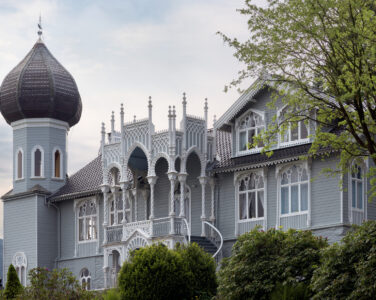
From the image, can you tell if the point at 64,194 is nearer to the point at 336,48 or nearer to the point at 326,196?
the point at 326,196

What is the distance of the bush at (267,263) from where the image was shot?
21969 millimetres

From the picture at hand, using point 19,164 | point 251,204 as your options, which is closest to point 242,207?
point 251,204

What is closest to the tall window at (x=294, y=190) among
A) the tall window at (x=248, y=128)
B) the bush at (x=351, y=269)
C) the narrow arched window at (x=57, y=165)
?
the tall window at (x=248, y=128)

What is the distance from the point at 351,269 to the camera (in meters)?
19.3

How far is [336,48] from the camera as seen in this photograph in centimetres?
2064

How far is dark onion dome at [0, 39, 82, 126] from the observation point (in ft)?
141

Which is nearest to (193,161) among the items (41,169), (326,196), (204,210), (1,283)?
(204,210)

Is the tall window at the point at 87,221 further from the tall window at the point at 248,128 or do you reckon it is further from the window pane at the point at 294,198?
the window pane at the point at 294,198

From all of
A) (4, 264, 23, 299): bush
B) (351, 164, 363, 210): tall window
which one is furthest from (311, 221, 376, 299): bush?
(4, 264, 23, 299): bush

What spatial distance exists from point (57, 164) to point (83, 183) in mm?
2591

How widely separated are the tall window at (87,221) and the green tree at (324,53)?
20.6 m

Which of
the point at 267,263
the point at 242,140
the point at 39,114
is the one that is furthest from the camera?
the point at 39,114

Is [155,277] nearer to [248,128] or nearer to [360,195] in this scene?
[360,195]

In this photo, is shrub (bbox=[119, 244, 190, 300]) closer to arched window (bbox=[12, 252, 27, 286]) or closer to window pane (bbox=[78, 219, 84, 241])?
window pane (bbox=[78, 219, 84, 241])
